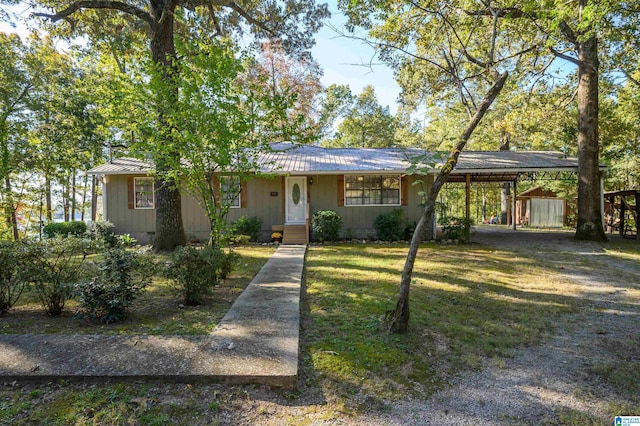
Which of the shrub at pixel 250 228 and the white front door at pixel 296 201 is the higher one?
the white front door at pixel 296 201

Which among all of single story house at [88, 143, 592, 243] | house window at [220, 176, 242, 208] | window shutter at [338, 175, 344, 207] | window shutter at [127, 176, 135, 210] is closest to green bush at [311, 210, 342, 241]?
single story house at [88, 143, 592, 243]

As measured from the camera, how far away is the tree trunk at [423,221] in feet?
11.9

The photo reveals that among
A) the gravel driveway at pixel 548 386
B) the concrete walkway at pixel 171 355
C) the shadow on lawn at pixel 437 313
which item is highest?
the concrete walkway at pixel 171 355

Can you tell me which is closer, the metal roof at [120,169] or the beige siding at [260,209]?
the metal roof at [120,169]

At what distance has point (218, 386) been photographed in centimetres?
262

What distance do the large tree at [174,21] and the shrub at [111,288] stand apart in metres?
3.82

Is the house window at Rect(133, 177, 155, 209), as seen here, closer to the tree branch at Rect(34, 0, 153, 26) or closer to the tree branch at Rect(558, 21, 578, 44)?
the tree branch at Rect(34, 0, 153, 26)

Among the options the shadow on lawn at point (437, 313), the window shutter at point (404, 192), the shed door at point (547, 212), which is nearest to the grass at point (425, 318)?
the shadow on lawn at point (437, 313)

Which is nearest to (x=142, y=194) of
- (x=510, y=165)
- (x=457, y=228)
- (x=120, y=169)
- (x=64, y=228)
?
(x=120, y=169)

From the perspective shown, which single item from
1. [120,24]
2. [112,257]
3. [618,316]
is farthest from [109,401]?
[120,24]

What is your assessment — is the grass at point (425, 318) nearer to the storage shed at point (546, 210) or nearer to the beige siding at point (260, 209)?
the beige siding at point (260, 209)

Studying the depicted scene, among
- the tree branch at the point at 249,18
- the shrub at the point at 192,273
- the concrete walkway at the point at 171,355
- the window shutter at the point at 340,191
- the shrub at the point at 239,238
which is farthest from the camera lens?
the window shutter at the point at 340,191

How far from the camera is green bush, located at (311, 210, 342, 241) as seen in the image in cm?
1158

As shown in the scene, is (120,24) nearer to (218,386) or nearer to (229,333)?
(229,333)
